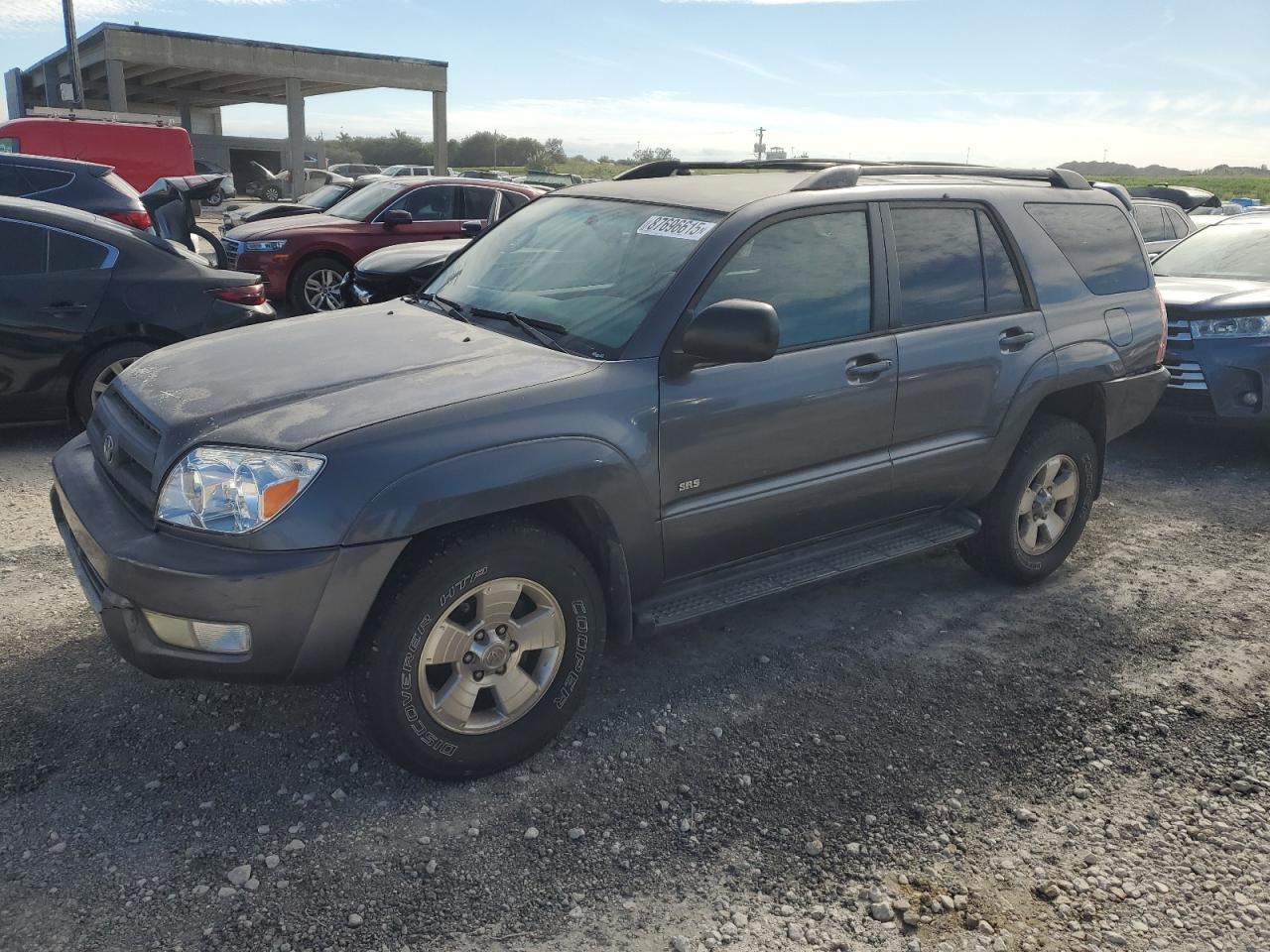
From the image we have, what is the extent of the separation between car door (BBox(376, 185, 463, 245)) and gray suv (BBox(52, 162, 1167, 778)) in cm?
743

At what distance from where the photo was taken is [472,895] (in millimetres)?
2588

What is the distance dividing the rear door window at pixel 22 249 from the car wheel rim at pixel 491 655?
15.3 feet

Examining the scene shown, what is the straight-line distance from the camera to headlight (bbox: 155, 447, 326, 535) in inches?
105

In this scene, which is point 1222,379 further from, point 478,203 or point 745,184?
point 478,203

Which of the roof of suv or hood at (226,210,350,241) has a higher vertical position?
the roof of suv

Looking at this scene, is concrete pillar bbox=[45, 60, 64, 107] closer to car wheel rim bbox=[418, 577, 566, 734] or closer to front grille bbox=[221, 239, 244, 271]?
front grille bbox=[221, 239, 244, 271]

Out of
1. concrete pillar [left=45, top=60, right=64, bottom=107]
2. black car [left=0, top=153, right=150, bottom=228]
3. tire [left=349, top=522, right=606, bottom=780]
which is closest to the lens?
tire [left=349, top=522, right=606, bottom=780]

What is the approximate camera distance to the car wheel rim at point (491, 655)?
114 inches

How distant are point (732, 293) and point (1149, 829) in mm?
2093

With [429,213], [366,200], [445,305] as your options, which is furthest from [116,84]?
[445,305]

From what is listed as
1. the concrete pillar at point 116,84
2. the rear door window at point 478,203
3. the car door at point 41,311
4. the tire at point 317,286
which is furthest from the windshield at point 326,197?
the concrete pillar at point 116,84

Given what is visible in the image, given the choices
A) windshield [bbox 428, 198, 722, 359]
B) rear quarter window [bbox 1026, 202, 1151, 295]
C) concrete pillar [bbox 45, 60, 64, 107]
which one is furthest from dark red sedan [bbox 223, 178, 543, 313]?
concrete pillar [bbox 45, 60, 64, 107]

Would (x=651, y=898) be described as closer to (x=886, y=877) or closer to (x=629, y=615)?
(x=886, y=877)

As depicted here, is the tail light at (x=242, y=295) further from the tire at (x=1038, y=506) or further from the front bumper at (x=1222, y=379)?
the front bumper at (x=1222, y=379)
